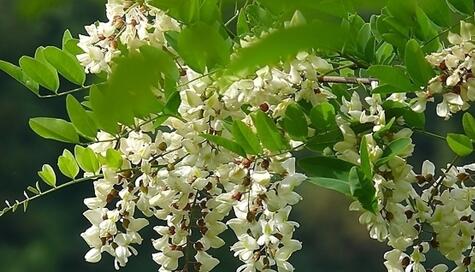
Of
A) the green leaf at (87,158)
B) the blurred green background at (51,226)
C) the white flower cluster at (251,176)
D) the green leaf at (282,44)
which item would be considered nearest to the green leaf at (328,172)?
the white flower cluster at (251,176)

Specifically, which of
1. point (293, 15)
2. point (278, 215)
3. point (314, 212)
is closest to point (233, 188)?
point (278, 215)

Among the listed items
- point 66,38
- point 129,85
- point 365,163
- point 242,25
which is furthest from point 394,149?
point 129,85

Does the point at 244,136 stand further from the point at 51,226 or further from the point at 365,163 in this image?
the point at 51,226

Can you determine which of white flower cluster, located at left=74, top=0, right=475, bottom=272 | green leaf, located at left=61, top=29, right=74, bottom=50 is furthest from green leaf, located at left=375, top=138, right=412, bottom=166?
green leaf, located at left=61, top=29, right=74, bottom=50

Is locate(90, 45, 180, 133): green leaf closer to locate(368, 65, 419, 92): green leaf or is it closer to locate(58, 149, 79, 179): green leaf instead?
locate(368, 65, 419, 92): green leaf

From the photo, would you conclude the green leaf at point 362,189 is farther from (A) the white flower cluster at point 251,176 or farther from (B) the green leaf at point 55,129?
(B) the green leaf at point 55,129

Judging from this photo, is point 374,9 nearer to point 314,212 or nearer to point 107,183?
point 107,183
